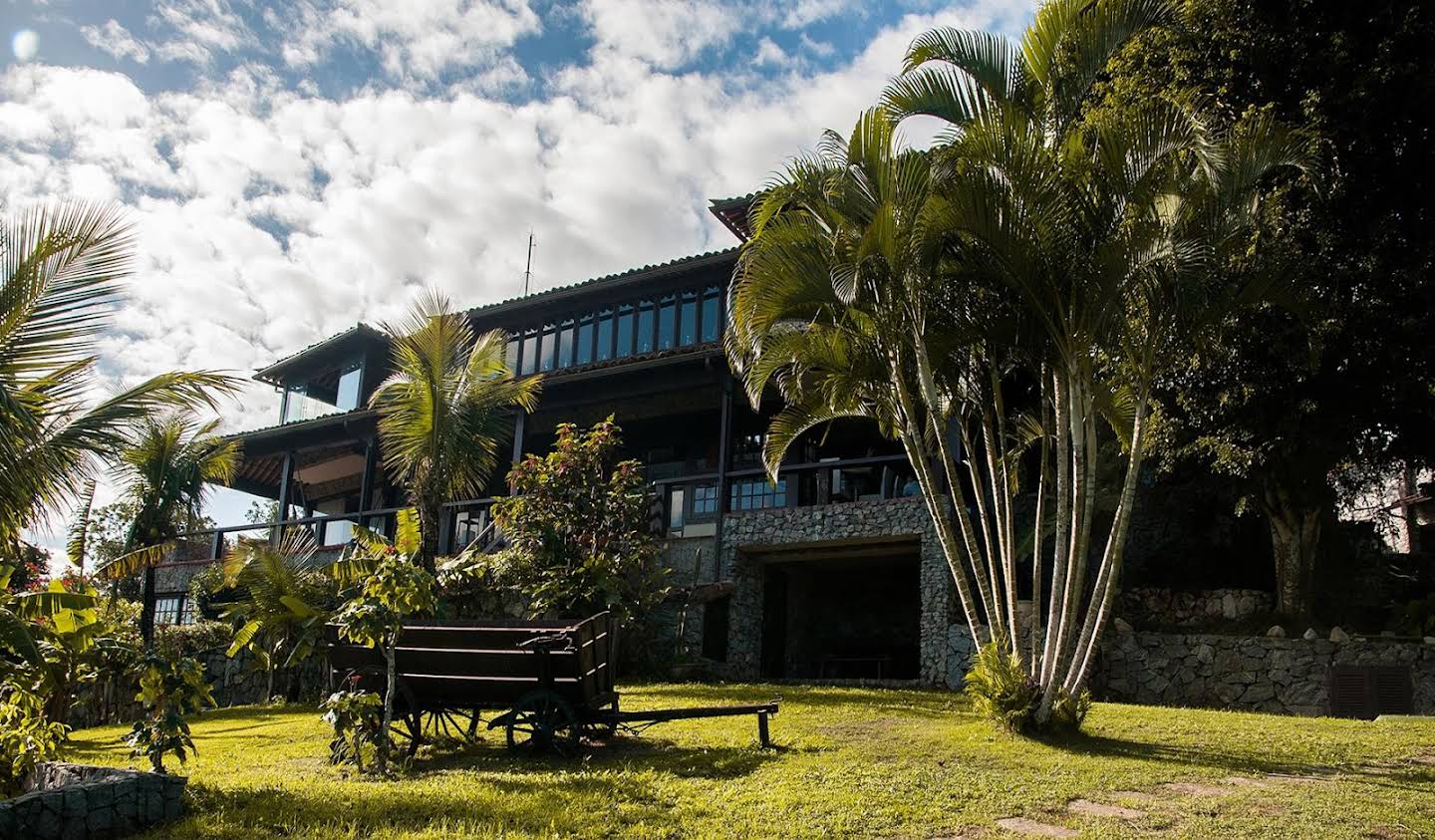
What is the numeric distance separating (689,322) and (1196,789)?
15.5m

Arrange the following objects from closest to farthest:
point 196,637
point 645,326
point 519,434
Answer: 1. point 196,637
2. point 519,434
3. point 645,326

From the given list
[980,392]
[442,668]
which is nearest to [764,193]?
[980,392]

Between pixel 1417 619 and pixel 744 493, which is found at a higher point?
pixel 744 493

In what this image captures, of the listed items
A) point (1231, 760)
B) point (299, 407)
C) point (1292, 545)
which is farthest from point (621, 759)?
point (299, 407)

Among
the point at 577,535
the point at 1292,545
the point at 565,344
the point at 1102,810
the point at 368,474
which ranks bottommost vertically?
the point at 1102,810

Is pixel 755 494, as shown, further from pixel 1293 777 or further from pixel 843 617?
pixel 1293 777

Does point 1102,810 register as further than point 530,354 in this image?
No

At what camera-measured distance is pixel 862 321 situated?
10633 mm

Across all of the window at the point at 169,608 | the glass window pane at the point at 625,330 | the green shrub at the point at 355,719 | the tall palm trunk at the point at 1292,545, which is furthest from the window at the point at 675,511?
the window at the point at 169,608

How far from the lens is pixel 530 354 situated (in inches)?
962

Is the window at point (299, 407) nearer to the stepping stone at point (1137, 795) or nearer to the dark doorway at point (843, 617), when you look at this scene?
the dark doorway at point (843, 617)

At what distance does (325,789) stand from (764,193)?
7.06m

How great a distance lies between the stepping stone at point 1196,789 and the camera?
7359mm

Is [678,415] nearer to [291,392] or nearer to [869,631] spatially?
[869,631]
